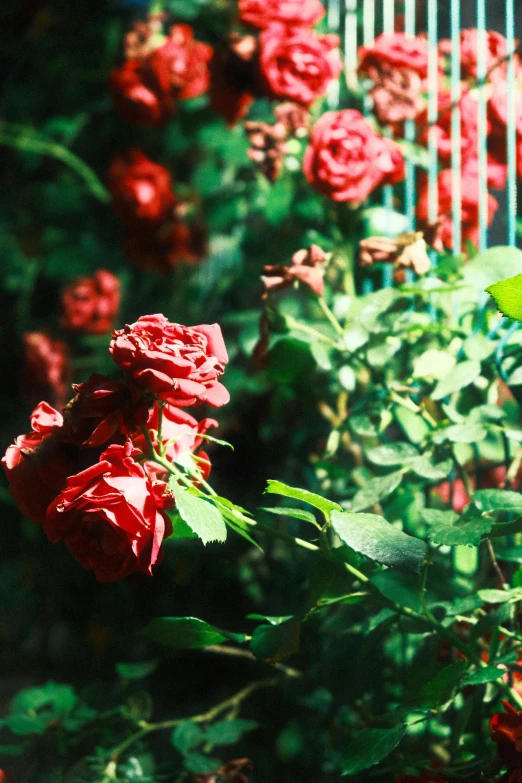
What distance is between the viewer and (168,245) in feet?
4.30

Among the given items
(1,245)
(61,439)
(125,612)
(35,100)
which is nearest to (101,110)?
(35,100)

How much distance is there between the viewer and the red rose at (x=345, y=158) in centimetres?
90

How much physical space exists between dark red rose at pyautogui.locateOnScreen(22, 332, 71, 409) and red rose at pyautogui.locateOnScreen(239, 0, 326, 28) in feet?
2.02

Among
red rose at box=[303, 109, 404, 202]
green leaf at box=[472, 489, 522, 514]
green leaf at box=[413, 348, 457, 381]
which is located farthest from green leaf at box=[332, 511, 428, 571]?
red rose at box=[303, 109, 404, 202]

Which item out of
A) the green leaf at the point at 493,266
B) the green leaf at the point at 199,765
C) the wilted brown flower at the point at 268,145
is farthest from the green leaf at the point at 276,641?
the wilted brown flower at the point at 268,145

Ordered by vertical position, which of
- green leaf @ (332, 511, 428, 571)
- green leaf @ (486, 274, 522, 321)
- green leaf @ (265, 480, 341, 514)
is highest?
green leaf @ (486, 274, 522, 321)

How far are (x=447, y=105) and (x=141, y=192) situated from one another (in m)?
0.54

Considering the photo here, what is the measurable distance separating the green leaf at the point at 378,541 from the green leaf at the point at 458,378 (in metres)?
0.21

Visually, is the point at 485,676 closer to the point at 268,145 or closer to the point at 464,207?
the point at 464,207

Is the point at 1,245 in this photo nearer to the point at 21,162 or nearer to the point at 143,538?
the point at 21,162

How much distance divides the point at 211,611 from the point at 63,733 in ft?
1.04

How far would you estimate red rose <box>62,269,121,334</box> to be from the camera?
1.33 meters

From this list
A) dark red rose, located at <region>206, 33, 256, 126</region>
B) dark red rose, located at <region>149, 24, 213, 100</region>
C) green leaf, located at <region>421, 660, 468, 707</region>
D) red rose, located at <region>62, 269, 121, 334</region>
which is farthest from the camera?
red rose, located at <region>62, 269, 121, 334</region>

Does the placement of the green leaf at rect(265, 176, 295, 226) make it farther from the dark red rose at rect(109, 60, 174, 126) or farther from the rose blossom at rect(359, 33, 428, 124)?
the dark red rose at rect(109, 60, 174, 126)
